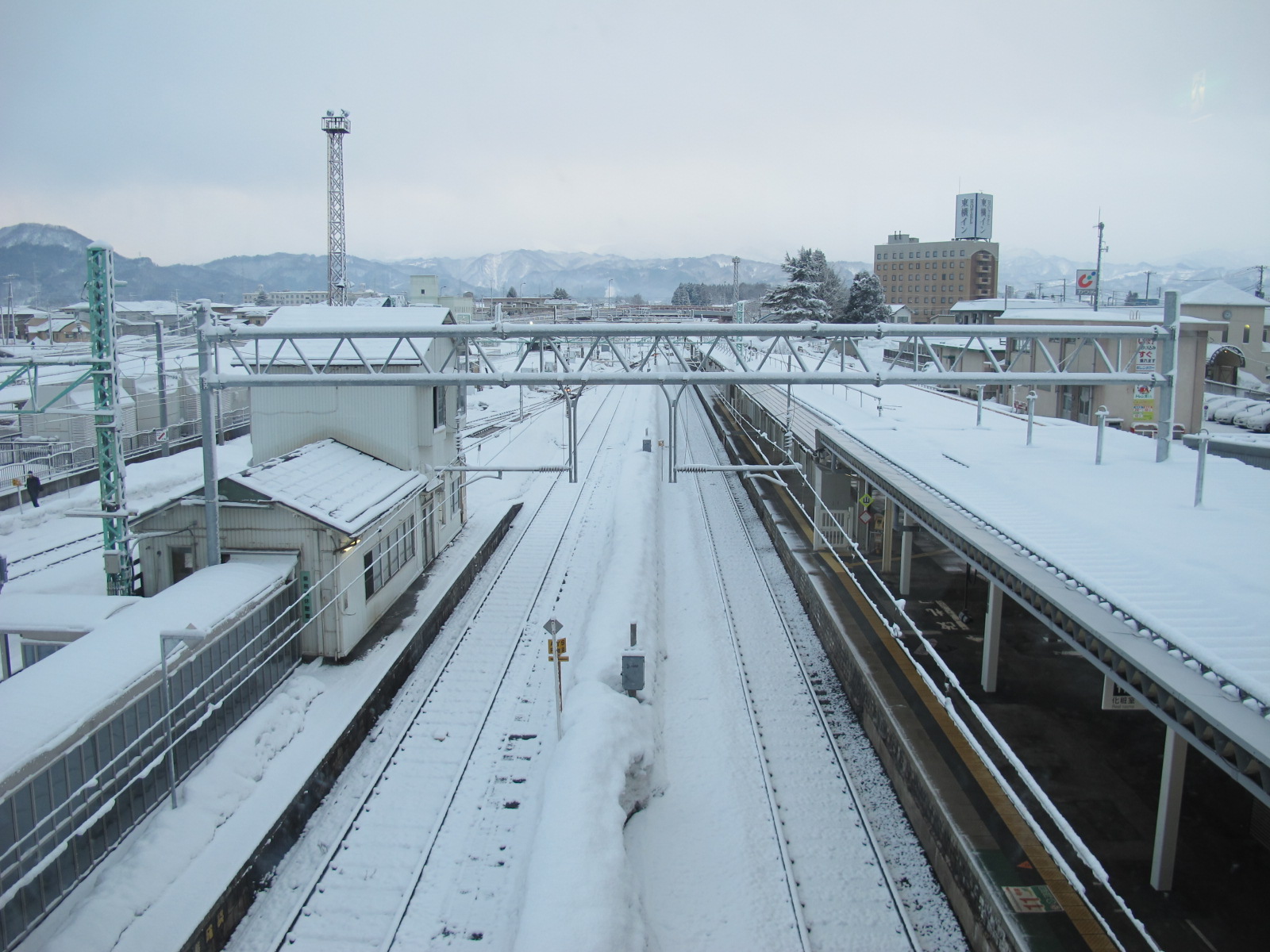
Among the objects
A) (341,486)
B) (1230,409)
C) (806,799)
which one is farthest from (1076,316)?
(341,486)

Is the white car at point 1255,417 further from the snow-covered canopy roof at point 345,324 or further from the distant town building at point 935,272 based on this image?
the distant town building at point 935,272

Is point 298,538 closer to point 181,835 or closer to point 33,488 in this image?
point 181,835

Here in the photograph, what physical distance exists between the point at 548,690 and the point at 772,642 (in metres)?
3.61

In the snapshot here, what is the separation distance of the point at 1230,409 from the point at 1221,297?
28.6 ft

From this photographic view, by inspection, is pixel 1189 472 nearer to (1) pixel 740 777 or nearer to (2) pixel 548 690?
(1) pixel 740 777

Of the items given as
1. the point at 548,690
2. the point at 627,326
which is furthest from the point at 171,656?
the point at 627,326

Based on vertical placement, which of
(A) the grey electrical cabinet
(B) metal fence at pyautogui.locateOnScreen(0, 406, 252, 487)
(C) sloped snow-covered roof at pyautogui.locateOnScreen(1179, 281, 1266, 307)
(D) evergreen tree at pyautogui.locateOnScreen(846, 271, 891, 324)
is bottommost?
(A) the grey electrical cabinet

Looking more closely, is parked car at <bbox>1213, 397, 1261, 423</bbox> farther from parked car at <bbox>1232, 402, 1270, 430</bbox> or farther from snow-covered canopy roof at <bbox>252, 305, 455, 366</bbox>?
snow-covered canopy roof at <bbox>252, 305, 455, 366</bbox>

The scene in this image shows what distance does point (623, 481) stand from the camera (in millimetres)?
22844

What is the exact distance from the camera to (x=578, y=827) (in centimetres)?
740

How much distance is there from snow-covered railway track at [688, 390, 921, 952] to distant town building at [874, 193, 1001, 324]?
63890 mm

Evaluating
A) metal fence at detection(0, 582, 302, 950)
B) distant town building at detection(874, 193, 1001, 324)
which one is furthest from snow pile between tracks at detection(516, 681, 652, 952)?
distant town building at detection(874, 193, 1001, 324)

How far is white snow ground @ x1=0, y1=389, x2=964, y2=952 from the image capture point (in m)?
6.58

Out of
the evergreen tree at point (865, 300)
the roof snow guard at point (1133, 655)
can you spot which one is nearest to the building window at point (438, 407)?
the roof snow guard at point (1133, 655)
